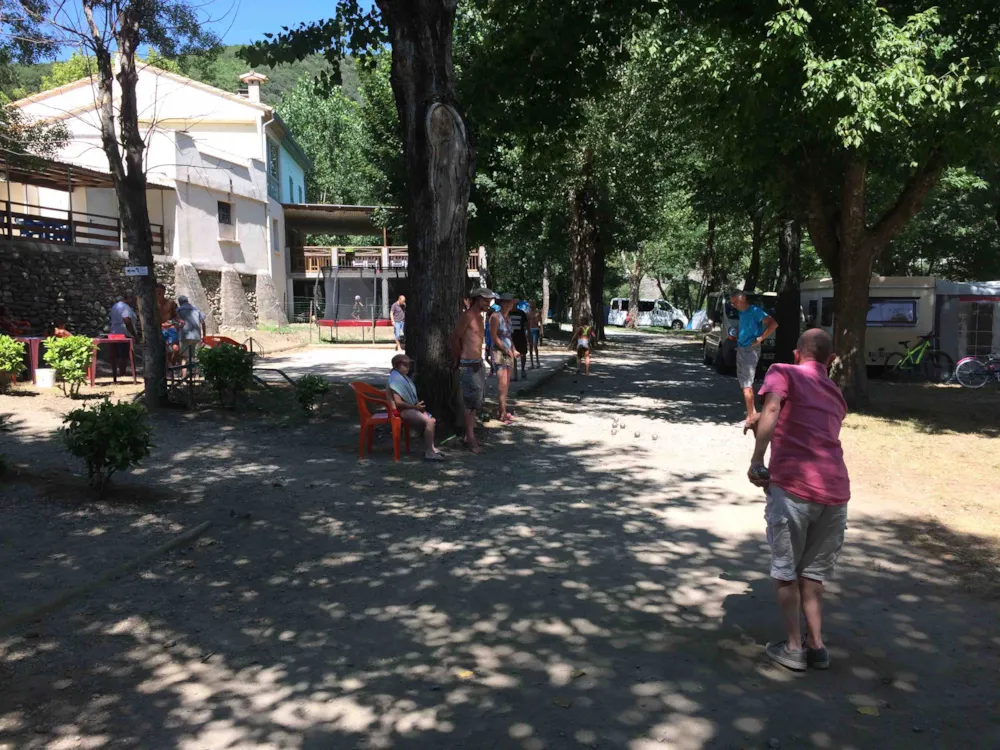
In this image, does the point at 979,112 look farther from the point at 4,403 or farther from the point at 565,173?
the point at 565,173

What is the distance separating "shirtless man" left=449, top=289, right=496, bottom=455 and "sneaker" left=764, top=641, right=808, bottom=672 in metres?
5.38

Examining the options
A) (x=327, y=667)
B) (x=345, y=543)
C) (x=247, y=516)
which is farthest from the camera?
(x=247, y=516)

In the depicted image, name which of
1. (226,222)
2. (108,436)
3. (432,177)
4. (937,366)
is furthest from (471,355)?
(226,222)

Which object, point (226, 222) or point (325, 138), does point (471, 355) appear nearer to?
point (226, 222)

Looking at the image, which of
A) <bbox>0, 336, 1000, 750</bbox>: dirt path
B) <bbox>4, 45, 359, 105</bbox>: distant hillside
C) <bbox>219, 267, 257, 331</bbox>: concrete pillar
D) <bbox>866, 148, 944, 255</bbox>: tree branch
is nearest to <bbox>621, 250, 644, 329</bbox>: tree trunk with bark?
<bbox>4, 45, 359, 105</bbox>: distant hillside

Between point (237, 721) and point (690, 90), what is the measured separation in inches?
477

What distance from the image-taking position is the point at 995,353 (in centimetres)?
1831

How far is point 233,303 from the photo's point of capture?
3052 cm

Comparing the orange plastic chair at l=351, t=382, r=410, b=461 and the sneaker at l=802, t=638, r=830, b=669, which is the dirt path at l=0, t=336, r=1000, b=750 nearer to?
the sneaker at l=802, t=638, r=830, b=669

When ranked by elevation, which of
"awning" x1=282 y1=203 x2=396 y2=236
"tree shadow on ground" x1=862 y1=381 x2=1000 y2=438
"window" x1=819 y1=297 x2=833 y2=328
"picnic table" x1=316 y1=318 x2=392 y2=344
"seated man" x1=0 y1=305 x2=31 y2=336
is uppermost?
"awning" x1=282 y1=203 x2=396 y2=236

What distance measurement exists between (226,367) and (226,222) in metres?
21.6

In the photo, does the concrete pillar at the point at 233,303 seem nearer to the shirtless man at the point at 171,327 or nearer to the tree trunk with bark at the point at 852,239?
the shirtless man at the point at 171,327

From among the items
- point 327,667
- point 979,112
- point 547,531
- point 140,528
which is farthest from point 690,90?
point 327,667

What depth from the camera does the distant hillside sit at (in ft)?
42.5
